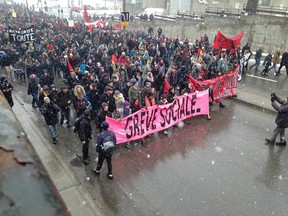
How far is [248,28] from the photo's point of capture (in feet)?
75.1

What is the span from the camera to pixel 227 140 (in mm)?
9117

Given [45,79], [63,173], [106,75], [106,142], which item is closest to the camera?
[106,142]

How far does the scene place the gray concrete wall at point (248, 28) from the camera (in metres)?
21.0

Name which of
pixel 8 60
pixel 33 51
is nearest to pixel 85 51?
pixel 33 51

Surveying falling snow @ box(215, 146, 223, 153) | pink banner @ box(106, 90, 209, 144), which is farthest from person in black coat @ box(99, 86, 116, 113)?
falling snow @ box(215, 146, 223, 153)

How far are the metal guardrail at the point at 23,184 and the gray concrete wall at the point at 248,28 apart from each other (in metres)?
23.0

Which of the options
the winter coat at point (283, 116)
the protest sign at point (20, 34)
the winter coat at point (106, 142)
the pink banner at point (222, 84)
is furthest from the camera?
the protest sign at point (20, 34)

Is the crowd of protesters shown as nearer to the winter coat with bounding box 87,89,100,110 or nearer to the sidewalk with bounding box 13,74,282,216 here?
the winter coat with bounding box 87,89,100,110

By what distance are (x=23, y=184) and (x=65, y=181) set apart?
6375 millimetres

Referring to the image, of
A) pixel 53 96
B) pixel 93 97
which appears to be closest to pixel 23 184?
pixel 53 96

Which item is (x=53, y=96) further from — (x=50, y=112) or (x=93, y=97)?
(x=93, y=97)

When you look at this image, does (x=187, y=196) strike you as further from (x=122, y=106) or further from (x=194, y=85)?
(x=194, y=85)

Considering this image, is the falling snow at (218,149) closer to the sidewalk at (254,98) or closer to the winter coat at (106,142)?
the winter coat at (106,142)

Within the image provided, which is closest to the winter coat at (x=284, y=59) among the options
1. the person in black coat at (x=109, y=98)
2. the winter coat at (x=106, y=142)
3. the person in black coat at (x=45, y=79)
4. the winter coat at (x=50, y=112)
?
the person in black coat at (x=109, y=98)
